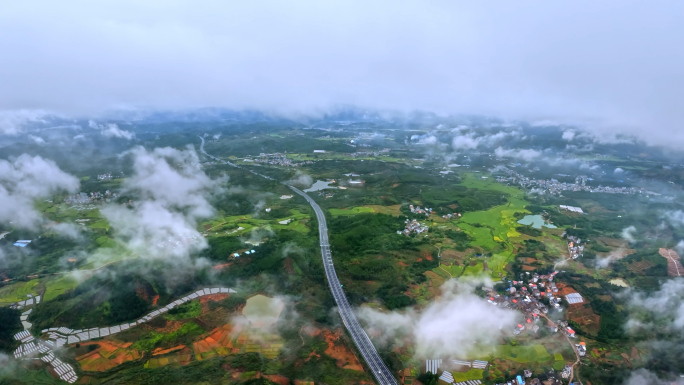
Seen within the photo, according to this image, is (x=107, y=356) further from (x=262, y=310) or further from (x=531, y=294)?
(x=531, y=294)

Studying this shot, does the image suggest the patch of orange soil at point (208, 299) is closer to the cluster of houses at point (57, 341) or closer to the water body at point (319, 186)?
the cluster of houses at point (57, 341)

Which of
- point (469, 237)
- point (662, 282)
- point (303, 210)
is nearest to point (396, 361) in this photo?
point (469, 237)

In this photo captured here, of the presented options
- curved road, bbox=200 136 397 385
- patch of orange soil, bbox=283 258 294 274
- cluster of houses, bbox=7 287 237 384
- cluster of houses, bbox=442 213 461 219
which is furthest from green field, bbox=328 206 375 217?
cluster of houses, bbox=7 287 237 384

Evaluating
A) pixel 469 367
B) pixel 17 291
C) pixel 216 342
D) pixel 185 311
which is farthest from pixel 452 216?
pixel 17 291

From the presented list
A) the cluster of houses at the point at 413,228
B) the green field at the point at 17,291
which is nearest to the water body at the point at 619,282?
the cluster of houses at the point at 413,228

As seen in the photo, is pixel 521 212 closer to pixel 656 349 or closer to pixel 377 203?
pixel 377 203

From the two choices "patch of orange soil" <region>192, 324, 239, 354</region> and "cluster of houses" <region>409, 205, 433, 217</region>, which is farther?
"cluster of houses" <region>409, 205, 433, 217</region>

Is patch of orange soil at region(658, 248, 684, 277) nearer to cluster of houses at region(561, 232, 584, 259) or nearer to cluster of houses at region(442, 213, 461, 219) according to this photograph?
cluster of houses at region(561, 232, 584, 259)
